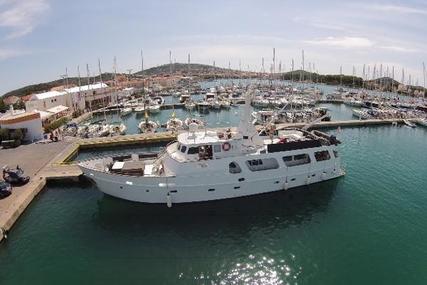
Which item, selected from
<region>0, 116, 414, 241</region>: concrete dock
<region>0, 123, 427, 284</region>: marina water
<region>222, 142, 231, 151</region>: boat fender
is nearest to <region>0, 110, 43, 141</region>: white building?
<region>0, 116, 414, 241</region>: concrete dock

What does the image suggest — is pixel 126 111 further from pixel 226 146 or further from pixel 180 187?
pixel 180 187

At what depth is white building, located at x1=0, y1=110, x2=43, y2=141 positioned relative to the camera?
1631 inches

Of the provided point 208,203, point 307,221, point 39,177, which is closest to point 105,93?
point 39,177

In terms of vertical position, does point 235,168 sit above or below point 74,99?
below

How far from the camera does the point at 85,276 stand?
18125 millimetres

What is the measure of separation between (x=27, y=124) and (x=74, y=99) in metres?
30.8

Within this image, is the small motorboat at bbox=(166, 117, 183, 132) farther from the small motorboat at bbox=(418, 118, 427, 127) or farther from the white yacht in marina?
the small motorboat at bbox=(418, 118, 427, 127)

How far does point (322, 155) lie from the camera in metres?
29.1

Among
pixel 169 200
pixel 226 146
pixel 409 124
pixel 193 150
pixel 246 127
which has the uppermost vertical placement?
pixel 246 127

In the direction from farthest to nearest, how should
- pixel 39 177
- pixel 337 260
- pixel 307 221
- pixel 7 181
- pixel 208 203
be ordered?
pixel 39 177
pixel 7 181
pixel 208 203
pixel 307 221
pixel 337 260

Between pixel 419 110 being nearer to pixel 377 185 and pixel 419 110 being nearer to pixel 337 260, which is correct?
pixel 377 185

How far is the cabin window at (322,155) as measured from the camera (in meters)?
28.9

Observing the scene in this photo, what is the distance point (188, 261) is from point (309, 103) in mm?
63781

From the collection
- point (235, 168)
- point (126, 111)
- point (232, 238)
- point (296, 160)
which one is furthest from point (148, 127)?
point (232, 238)
